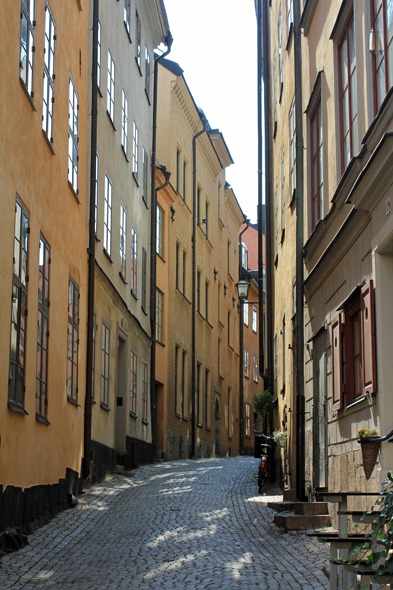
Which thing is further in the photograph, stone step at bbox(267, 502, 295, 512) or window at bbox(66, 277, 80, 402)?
window at bbox(66, 277, 80, 402)

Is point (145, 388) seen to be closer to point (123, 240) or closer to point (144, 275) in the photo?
point (144, 275)

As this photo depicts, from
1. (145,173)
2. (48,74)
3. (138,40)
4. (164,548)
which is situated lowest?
(164,548)

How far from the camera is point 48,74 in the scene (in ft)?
37.1

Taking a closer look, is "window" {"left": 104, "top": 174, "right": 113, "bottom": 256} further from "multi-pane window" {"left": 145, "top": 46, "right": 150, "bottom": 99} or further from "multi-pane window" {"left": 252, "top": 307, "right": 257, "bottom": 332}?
"multi-pane window" {"left": 252, "top": 307, "right": 257, "bottom": 332}

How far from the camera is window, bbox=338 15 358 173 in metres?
9.44

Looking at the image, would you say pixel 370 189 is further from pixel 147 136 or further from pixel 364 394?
pixel 147 136

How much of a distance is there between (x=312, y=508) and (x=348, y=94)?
201 inches

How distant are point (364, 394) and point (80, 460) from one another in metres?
6.30

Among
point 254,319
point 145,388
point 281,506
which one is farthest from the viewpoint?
point 254,319

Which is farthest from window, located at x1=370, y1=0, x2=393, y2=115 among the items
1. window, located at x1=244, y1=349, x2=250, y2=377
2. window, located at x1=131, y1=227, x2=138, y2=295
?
Result: window, located at x1=244, y1=349, x2=250, y2=377

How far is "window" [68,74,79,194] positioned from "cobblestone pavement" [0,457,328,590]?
200 inches

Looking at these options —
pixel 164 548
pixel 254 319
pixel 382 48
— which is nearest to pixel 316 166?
pixel 382 48

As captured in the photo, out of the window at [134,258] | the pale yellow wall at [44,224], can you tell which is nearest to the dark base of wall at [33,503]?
the pale yellow wall at [44,224]

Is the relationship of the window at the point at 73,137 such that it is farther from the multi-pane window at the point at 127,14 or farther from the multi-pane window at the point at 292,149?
the multi-pane window at the point at 127,14
